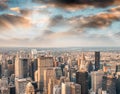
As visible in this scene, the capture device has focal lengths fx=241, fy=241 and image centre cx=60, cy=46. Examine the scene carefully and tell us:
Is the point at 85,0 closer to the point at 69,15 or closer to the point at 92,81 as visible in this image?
the point at 69,15

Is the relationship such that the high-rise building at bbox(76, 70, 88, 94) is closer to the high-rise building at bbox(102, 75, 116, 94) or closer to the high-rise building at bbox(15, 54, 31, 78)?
the high-rise building at bbox(102, 75, 116, 94)

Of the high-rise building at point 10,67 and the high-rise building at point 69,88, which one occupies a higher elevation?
the high-rise building at point 10,67

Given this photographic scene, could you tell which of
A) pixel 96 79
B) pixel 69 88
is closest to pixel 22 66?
pixel 69 88

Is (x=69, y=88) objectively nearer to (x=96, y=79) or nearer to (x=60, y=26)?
(x=96, y=79)

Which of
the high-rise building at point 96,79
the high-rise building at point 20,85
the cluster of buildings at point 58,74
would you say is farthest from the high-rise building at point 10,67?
the high-rise building at point 96,79

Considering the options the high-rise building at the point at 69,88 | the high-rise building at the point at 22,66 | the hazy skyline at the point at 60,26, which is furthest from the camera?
the high-rise building at the point at 22,66

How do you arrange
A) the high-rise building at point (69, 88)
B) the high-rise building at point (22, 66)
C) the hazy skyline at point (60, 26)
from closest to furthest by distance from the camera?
the high-rise building at point (69, 88) < the hazy skyline at point (60, 26) < the high-rise building at point (22, 66)

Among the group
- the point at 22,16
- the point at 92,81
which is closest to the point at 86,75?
the point at 92,81

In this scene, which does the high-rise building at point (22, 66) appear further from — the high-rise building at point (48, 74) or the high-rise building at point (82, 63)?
the high-rise building at point (82, 63)
